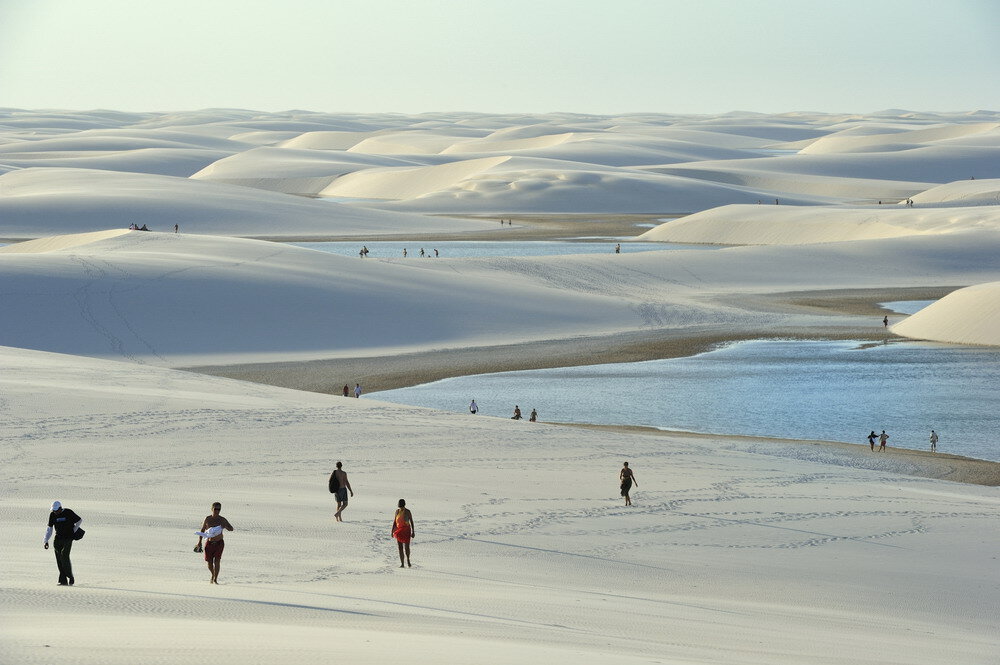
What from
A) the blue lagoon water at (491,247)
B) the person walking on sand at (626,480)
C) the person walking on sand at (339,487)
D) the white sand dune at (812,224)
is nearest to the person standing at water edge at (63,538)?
the person walking on sand at (339,487)

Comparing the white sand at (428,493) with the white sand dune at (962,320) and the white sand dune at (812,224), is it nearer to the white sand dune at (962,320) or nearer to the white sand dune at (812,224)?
the white sand dune at (962,320)

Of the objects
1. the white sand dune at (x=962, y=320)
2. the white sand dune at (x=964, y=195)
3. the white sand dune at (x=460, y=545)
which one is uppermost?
the white sand dune at (x=964, y=195)

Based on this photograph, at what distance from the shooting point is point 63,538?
10.5 metres

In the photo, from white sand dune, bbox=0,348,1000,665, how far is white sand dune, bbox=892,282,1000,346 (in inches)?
662

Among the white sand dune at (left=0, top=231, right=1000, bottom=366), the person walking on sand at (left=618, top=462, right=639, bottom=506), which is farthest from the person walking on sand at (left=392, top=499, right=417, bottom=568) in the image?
the white sand dune at (left=0, top=231, right=1000, bottom=366)

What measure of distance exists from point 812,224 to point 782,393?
41.0 m

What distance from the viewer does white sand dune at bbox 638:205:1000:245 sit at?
6712 centimetres

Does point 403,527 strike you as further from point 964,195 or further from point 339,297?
point 964,195

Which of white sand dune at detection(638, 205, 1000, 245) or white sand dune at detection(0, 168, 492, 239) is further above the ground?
white sand dune at detection(0, 168, 492, 239)

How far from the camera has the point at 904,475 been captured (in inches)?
881

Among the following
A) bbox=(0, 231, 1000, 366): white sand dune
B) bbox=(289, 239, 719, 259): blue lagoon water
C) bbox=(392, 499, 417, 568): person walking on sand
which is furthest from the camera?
bbox=(289, 239, 719, 259): blue lagoon water

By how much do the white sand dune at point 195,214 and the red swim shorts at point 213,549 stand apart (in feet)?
210

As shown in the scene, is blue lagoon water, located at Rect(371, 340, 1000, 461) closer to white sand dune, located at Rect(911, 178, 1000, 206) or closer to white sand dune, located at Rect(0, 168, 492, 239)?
white sand dune, located at Rect(0, 168, 492, 239)

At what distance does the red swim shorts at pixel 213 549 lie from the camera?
37.2 ft
